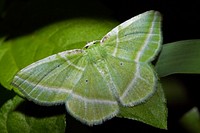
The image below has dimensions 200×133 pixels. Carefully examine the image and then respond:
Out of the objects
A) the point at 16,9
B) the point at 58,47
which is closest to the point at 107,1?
the point at 16,9

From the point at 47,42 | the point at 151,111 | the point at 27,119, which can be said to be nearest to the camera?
the point at 151,111

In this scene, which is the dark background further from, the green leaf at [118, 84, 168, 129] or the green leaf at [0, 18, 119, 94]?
the green leaf at [118, 84, 168, 129]

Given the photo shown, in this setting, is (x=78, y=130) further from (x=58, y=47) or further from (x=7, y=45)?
(x=7, y=45)

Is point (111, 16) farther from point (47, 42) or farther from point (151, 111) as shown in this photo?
point (151, 111)

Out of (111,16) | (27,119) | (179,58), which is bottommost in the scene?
(27,119)

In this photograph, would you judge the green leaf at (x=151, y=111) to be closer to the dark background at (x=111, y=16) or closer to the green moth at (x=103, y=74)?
the green moth at (x=103, y=74)

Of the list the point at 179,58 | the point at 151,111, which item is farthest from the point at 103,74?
the point at 179,58
